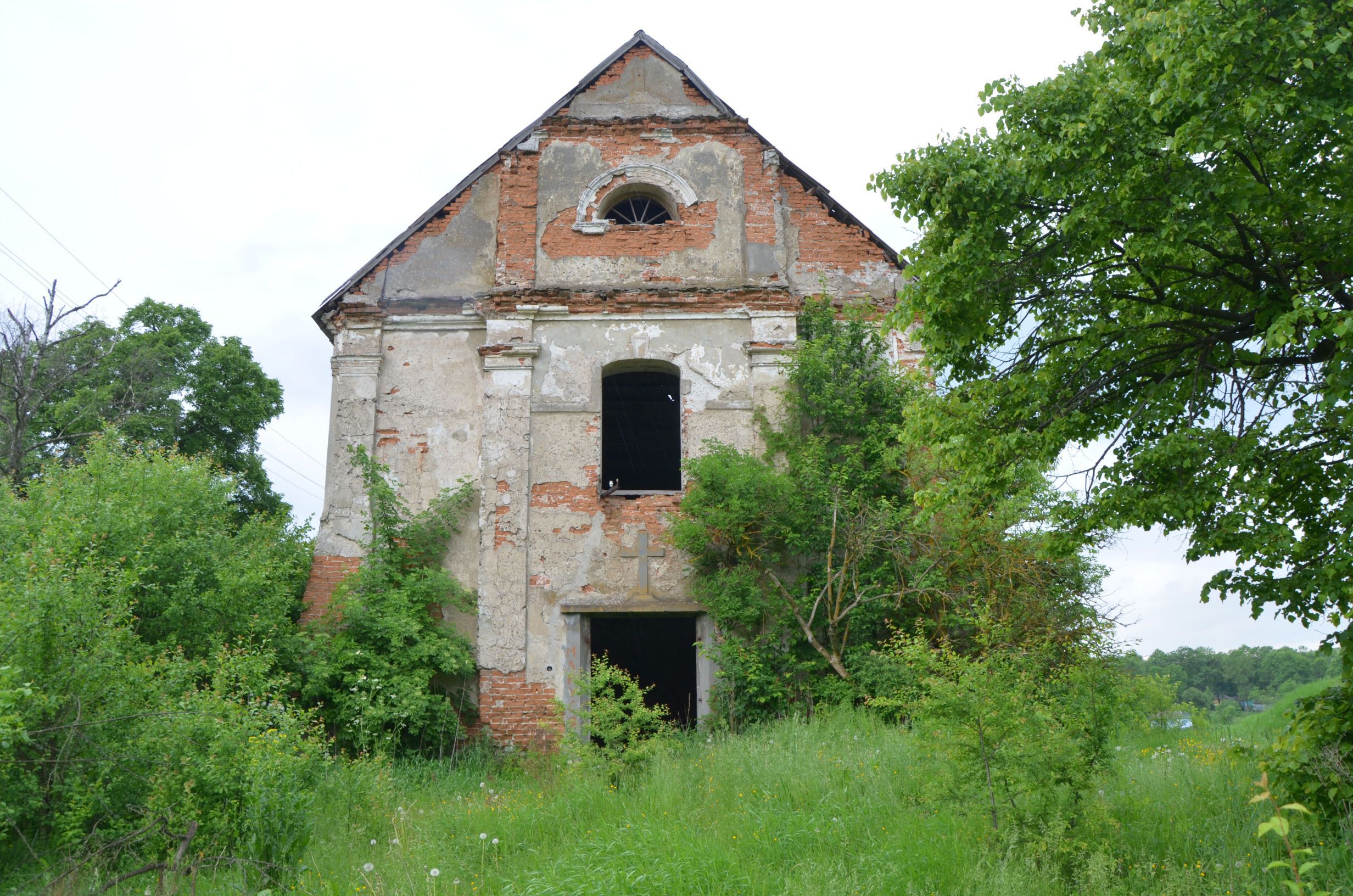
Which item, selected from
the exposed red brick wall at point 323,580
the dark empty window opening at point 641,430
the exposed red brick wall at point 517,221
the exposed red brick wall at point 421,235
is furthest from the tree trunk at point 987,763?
the exposed red brick wall at point 421,235

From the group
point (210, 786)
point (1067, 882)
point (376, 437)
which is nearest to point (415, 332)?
point (376, 437)

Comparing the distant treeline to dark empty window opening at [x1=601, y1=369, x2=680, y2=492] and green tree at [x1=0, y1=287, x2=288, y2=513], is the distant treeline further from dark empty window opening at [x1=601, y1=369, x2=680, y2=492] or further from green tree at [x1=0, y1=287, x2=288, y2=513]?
green tree at [x1=0, y1=287, x2=288, y2=513]

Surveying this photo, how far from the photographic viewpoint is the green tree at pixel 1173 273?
5.58 meters

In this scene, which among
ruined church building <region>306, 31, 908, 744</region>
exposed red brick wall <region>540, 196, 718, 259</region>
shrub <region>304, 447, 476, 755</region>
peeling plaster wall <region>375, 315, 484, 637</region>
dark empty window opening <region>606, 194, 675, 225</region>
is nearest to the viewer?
shrub <region>304, 447, 476, 755</region>

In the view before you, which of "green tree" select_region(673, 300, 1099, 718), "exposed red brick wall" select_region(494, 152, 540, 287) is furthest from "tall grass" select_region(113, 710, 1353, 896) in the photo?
"exposed red brick wall" select_region(494, 152, 540, 287)

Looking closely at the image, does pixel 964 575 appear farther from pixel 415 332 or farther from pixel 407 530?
pixel 415 332

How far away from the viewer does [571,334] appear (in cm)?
1266

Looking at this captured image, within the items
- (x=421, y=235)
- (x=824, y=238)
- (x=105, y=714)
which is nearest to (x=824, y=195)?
(x=824, y=238)

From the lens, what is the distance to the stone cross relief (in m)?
11.8

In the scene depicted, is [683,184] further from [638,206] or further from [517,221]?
[517,221]

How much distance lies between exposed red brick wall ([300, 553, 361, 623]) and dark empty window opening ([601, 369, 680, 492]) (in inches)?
132

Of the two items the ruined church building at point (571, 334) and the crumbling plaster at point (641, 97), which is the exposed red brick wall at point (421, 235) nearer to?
the ruined church building at point (571, 334)

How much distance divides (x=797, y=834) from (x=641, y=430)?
42.9 ft

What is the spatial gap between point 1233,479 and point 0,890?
822 cm
